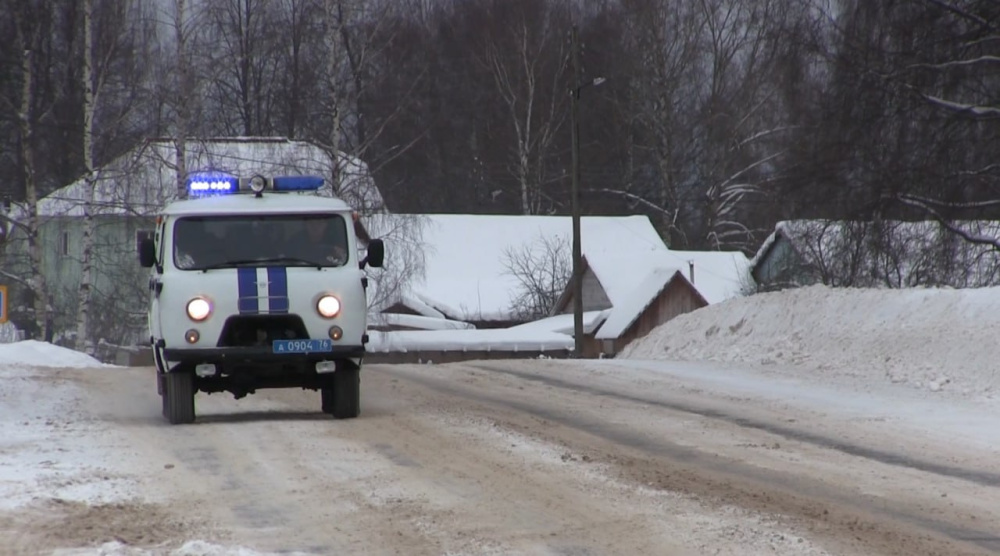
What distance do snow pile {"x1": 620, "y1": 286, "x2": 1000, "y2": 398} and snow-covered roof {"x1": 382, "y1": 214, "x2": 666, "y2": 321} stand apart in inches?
1451

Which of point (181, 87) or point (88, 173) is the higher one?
point (181, 87)

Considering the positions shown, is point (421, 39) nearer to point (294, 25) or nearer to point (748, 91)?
point (748, 91)

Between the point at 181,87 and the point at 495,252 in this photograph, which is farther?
the point at 495,252

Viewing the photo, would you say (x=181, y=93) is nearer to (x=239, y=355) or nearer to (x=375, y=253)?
(x=375, y=253)

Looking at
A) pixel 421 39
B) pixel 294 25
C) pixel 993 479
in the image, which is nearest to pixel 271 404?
pixel 993 479

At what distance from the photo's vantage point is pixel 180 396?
46.5 ft

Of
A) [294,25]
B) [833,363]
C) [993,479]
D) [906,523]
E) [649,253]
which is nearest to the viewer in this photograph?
[906,523]

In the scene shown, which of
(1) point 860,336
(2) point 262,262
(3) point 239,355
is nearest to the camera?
(3) point 239,355

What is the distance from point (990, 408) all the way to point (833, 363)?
5168mm

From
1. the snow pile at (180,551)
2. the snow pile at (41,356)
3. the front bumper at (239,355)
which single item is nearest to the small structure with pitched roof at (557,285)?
the snow pile at (41,356)

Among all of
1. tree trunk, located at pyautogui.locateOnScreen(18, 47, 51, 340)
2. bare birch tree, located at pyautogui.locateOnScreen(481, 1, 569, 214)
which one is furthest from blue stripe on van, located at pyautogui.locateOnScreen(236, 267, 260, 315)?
bare birch tree, located at pyautogui.locateOnScreen(481, 1, 569, 214)

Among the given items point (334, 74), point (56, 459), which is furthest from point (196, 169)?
point (56, 459)

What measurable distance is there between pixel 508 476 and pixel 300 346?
4208 millimetres

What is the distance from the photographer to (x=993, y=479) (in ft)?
33.7
